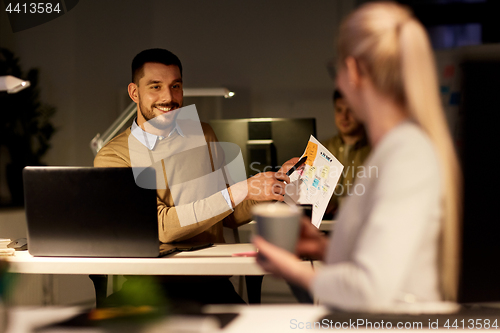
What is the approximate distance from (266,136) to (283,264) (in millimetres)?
1820

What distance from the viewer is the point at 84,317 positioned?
791 mm

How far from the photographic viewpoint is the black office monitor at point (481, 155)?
0.85 m

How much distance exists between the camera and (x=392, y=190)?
0.51 metres

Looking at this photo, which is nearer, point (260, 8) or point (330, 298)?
point (330, 298)

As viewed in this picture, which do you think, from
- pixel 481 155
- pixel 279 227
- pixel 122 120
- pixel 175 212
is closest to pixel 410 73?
pixel 279 227

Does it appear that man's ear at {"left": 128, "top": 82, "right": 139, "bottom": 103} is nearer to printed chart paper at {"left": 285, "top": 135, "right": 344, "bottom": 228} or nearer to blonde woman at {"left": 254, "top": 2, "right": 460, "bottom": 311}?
printed chart paper at {"left": 285, "top": 135, "right": 344, "bottom": 228}

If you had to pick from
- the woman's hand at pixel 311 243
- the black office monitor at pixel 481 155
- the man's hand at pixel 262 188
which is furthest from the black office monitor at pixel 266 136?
the woman's hand at pixel 311 243

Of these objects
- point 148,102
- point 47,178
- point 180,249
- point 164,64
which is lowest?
point 180,249

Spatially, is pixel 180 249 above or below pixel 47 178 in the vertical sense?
below

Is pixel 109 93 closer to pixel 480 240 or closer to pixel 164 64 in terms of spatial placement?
pixel 164 64

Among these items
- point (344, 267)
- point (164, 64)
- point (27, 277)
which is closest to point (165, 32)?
point (164, 64)

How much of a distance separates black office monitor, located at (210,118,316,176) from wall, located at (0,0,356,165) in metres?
1.61

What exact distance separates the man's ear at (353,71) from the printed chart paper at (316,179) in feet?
2.34

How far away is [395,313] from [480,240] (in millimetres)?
339
